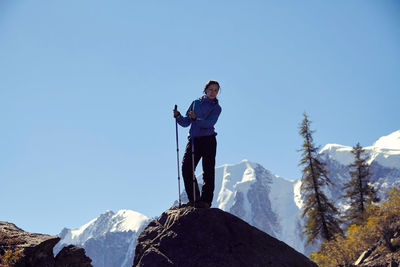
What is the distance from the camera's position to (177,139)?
8.56m

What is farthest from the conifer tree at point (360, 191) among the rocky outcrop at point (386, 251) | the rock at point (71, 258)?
the rock at point (71, 258)

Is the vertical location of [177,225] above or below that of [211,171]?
below

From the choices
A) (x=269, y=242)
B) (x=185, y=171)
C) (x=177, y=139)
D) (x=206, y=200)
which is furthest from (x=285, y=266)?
(x=177, y=139)

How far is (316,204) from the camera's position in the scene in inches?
1169

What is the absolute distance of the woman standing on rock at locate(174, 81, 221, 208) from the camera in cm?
779

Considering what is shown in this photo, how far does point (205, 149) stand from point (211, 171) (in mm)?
496

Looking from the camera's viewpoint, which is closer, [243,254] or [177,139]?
[243,254]

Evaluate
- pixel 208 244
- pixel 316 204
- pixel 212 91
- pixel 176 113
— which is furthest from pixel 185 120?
pixel 316 204

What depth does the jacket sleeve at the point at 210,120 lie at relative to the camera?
775 cm

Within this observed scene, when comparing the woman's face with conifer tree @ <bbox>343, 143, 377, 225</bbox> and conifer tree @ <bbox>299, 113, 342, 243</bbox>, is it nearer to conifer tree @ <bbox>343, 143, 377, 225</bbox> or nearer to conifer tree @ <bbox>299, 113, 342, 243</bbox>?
conifer tree @ <bbox>299, 113, 342, 243</bbox>

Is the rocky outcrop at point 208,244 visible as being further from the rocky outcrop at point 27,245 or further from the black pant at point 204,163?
the rocky outcrop at point 27,245

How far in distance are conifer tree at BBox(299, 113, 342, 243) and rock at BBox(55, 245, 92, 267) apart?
19670 millimetres

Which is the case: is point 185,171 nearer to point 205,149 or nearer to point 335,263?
point 205,149

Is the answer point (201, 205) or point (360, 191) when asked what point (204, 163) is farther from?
point (360, 191)
